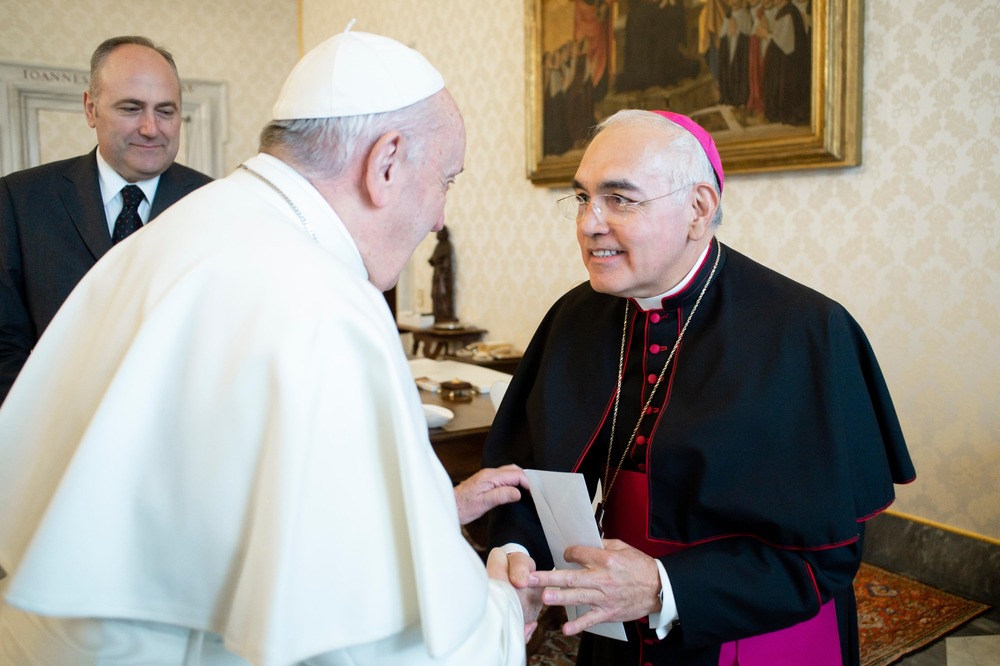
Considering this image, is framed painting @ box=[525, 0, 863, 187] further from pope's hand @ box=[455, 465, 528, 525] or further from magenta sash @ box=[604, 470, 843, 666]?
pope's hand @ box=[455, 465, 528, 525]

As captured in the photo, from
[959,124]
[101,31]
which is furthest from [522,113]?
[101,31]

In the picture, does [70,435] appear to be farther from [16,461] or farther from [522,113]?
[522,113]

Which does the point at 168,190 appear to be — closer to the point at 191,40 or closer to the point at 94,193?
the point at 94,193

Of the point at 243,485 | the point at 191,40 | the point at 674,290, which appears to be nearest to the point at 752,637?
the point at 674,290

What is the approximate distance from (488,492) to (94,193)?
2014 millimetres

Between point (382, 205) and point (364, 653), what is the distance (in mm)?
702

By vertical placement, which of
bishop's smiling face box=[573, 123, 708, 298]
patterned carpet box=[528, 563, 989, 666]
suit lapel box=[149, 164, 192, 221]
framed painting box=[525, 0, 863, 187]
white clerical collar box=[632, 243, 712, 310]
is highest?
framed painting box=[525, 0, 863, 187]

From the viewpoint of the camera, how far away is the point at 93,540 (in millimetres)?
1084

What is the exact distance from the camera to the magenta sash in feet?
6.14

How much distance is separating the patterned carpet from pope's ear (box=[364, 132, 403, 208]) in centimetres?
249

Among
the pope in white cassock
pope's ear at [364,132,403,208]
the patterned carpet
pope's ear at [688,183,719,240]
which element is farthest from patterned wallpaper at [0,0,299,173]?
the pope in white cassock

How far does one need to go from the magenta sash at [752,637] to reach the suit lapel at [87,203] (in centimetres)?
207

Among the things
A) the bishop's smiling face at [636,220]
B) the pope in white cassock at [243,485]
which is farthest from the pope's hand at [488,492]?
the pope in white cassock at [243,485]

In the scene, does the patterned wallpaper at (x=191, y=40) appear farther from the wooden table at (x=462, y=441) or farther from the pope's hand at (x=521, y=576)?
the pope's hand at (x=521, y=576)
